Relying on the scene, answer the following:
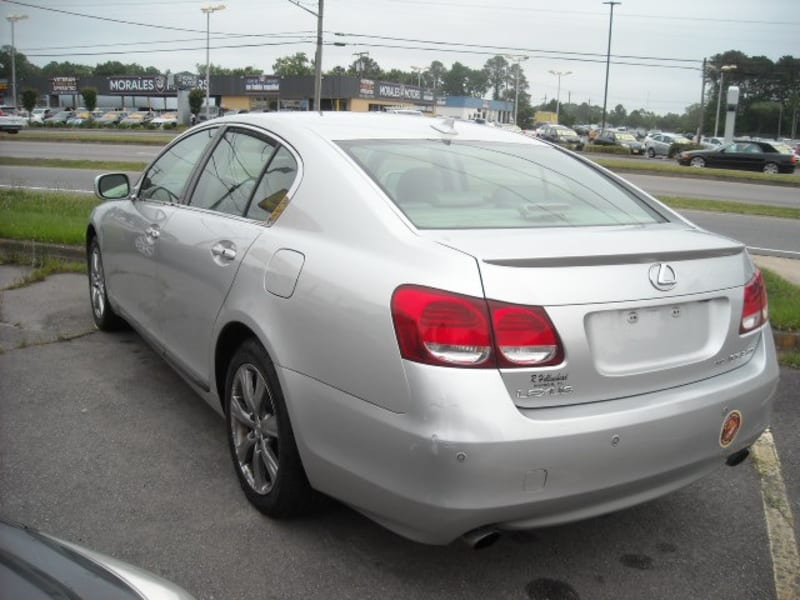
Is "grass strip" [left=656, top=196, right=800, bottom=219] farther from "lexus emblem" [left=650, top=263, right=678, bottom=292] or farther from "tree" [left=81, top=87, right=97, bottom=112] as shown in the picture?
"tree" [left=81, top=87, right=97, bottom=112]

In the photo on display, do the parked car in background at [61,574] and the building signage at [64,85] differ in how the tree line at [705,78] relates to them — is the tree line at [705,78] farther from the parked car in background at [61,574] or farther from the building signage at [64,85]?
the parked car in background at [61,574]

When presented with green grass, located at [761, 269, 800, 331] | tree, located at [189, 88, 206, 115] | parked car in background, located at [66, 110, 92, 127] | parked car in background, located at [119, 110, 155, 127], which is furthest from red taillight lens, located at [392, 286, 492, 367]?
parked car in background, located at [66, 110, 92, 127]

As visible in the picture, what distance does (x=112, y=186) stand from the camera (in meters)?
5.17

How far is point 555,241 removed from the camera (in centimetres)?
266

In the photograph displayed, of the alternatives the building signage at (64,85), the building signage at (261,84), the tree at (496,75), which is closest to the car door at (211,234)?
the building signage at (261,84)

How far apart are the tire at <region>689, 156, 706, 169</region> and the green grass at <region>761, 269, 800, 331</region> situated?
2768cm

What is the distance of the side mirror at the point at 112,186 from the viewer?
5.10 meters

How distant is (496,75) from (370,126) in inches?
5882

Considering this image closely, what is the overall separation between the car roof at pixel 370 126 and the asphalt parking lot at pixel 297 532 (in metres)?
1.56

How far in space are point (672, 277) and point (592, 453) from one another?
683 millimetres

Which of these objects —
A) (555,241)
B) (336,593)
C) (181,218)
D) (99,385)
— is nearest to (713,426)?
(555,241)

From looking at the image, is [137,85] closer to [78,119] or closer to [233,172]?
[78,119]

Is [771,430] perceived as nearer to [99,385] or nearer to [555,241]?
[555,241]

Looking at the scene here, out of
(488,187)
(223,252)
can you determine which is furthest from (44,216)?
(488,187)
